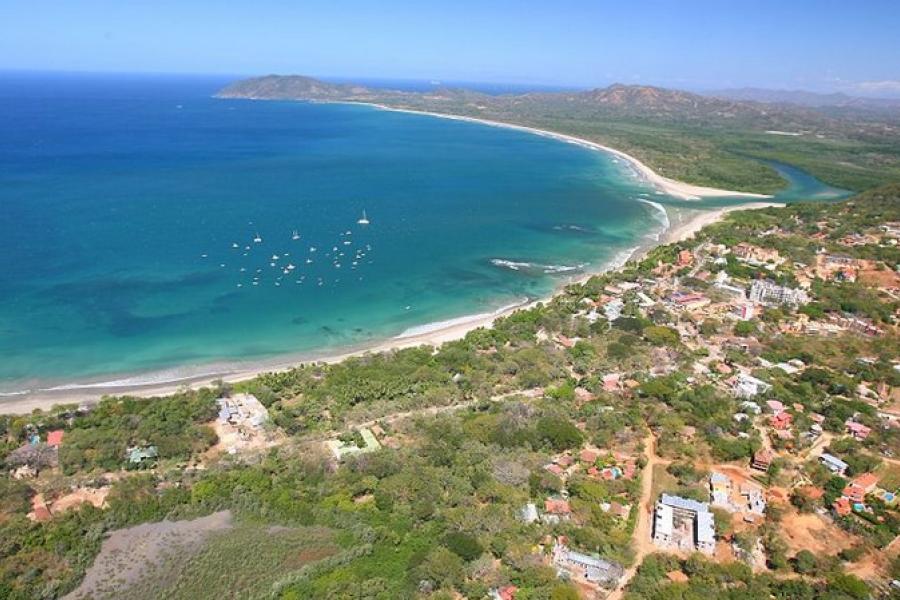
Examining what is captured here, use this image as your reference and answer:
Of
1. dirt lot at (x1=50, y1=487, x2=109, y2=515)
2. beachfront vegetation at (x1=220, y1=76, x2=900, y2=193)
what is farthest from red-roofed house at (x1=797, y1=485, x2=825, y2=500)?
beachfront vegetation at (x1=220, y1=76, x2=900, y2=193)

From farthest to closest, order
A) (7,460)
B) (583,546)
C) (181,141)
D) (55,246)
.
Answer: (181,141)
(55,246)
(7,460)
(583,546)

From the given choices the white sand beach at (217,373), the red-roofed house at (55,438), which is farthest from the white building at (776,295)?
the red-roofed house at (55,438)

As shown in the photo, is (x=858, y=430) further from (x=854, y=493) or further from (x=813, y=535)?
(x=813, y=535)

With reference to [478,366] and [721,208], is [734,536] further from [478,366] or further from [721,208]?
[721,208]

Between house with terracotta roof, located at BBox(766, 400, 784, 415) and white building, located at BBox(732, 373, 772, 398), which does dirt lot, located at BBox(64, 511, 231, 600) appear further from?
house with terracotta roof, located at BBox(766, 400, 784, 415)

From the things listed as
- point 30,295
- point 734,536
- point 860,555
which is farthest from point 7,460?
point 860,555

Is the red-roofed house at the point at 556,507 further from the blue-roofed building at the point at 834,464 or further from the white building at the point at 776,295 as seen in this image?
the white building at the point at 776,295
